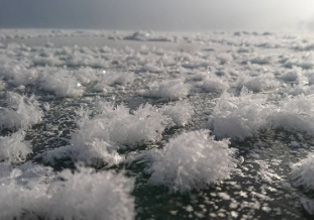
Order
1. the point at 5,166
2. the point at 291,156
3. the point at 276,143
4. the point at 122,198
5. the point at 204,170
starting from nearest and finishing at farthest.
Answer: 1. the point at 122,198
2. the point at 204,170
3. the point at 5,166
4. the point at 291,156
5. the point at 276,143

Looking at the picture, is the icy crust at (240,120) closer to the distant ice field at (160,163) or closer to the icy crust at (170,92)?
the distant ice field at (160,163)

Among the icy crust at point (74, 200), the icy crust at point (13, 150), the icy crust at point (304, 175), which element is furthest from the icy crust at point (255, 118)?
the icy crust at point (13, 150)

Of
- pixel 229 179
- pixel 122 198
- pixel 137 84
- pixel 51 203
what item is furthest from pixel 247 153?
pixel 137 84

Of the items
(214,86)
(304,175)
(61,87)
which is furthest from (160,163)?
(214,86)

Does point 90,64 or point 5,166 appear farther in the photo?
point 90,64

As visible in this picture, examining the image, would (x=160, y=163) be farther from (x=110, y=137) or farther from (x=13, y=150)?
(x=13, y=150)

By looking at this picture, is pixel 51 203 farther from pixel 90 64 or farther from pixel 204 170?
pixel 90 64

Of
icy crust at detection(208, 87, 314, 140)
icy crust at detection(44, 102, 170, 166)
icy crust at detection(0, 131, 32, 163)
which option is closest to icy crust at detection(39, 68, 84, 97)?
icy crust at detection(44, 102, 170, 166)
